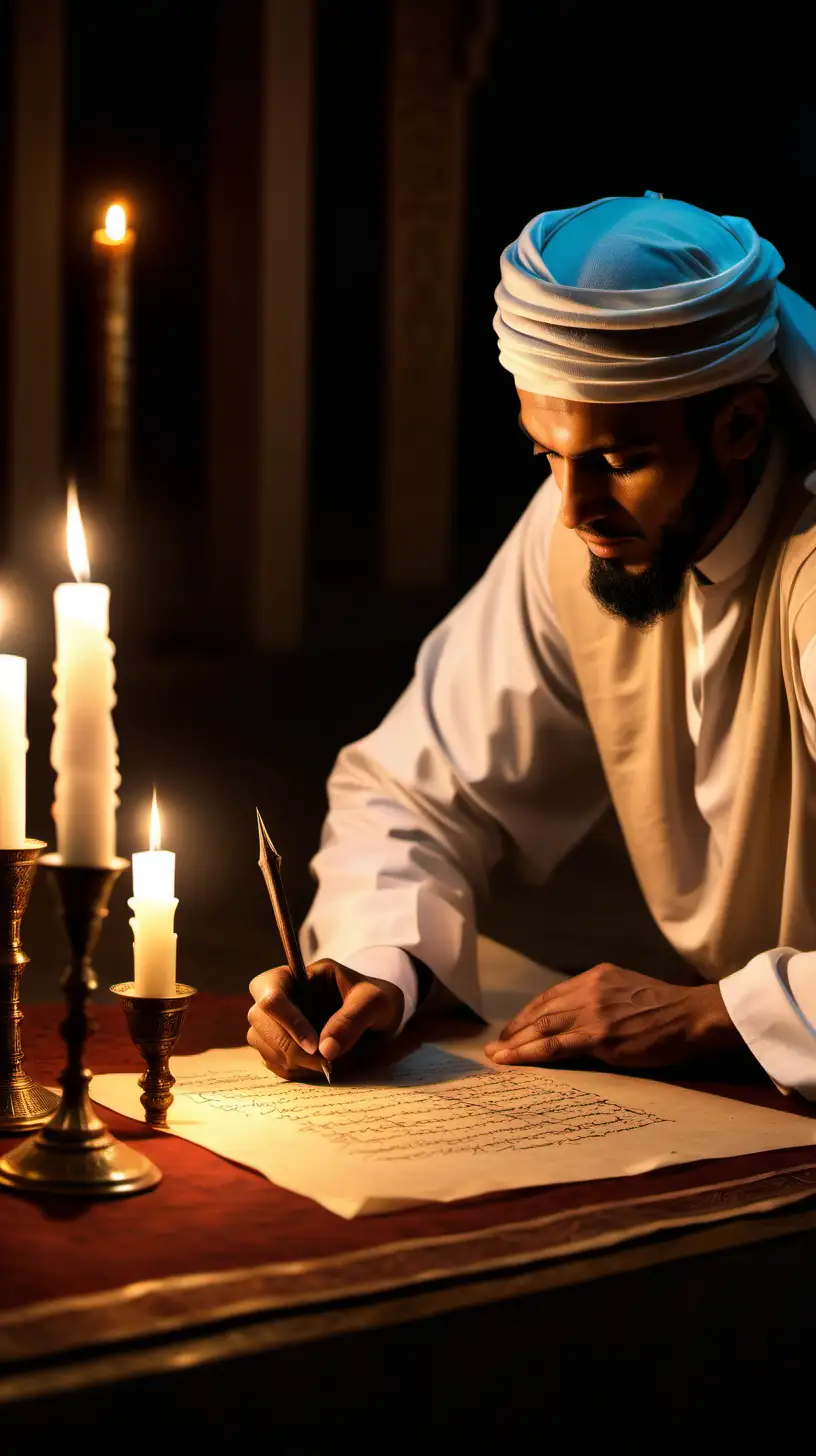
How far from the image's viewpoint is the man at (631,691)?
7.57 ft

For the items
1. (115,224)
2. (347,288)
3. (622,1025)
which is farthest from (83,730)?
(347,288)

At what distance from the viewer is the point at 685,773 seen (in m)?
2.81

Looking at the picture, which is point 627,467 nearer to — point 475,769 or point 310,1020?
point 475,769

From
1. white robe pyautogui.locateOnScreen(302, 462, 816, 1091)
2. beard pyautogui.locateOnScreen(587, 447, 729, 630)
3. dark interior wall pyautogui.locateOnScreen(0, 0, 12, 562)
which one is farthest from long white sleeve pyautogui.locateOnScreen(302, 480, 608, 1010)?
dark interior wall pyautogui.locateOnScreen(0, 0, 12, 562)

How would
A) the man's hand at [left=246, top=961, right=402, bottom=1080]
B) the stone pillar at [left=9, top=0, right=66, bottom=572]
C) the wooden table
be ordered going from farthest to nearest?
the stone pillar at [left=9, top=0, right=66, bottom=572] → the man's hand at [left=246, top=961, right=402, bottom=1080] → the wooden table

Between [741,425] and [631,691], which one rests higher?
[741,425]

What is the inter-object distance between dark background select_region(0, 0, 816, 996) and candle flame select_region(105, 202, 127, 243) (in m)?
4.51

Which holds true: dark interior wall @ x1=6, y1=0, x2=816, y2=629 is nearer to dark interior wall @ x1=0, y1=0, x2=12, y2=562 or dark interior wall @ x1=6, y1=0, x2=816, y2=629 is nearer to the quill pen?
dark interior wall @ x1=0, y1=0, x2=12, y2=562

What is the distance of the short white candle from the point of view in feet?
5.99

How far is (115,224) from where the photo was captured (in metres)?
3.22

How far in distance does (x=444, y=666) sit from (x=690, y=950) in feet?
1.97

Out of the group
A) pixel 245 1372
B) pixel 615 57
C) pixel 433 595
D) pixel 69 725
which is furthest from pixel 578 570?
pixel 615 57

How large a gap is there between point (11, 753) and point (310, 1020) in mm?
603

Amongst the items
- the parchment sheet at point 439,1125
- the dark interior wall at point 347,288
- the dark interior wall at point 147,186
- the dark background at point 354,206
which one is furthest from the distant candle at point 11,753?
the dark interior wall at point 347,288
